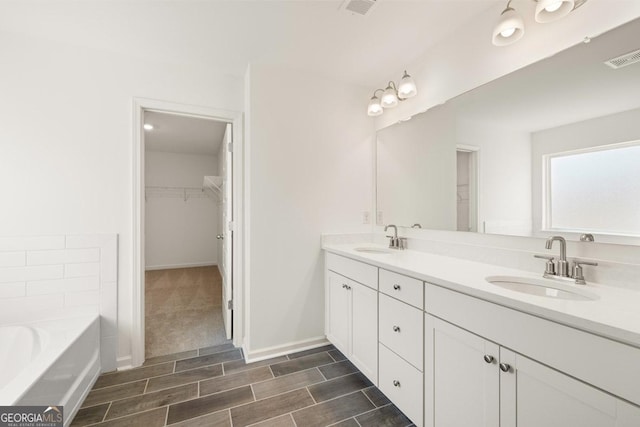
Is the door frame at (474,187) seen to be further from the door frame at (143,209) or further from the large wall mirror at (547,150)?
the door frame at (143,209)

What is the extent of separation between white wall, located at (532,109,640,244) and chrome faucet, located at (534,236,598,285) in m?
0.13

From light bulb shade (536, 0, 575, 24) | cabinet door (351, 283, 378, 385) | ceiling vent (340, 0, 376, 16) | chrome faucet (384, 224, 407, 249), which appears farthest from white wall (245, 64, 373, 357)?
light bulb shade (536, 0, 575, 24)

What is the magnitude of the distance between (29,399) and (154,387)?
0.72 meters

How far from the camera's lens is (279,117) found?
85.4 inches

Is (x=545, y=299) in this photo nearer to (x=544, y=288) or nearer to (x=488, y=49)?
(x=544, y=288)

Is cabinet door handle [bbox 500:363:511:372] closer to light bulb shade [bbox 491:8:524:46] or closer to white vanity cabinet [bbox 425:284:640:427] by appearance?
white vanity cabinet [bbox 425:284:640:427]

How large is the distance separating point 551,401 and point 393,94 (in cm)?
198

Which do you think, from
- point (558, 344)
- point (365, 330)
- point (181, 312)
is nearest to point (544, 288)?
point (558, 344)

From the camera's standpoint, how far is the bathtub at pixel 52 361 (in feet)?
3.96

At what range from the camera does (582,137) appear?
A: 1215 mm

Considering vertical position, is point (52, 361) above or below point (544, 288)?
below

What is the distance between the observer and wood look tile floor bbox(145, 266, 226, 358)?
2.34 m

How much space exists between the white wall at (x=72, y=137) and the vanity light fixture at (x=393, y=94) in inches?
63.8

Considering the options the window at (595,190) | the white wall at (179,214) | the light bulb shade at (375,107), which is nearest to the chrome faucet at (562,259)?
the window at (595,190)
